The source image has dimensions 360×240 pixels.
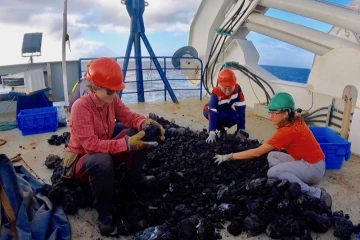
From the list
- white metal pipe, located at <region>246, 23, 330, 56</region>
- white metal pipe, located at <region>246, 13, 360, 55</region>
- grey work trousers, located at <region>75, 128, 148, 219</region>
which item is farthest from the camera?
white metal pipe, located at <region>246, 23, 330, 56</region>

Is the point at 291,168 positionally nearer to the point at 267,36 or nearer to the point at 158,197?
the point at 158,197

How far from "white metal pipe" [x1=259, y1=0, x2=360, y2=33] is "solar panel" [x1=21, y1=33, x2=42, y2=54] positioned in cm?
434

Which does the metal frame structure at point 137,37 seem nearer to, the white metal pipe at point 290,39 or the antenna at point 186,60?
the antenna at point 186,60

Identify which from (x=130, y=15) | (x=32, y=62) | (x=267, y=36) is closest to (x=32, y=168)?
(x=32, y=62)

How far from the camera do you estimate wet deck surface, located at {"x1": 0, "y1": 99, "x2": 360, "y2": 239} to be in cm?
235

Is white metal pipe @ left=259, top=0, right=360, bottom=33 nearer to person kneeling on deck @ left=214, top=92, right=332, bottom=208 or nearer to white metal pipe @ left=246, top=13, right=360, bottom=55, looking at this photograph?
white metal pipe @ left=246, top=13, right=360, bottom=55

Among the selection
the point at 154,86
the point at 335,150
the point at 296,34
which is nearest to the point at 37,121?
the point at 335,150

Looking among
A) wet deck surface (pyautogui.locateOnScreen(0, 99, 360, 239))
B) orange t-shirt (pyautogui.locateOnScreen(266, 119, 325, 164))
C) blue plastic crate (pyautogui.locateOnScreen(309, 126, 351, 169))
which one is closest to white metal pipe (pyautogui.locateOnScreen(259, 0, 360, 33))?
blue plastic crate (pyautogui.locateOnScreen(309, 126, 351, 169))

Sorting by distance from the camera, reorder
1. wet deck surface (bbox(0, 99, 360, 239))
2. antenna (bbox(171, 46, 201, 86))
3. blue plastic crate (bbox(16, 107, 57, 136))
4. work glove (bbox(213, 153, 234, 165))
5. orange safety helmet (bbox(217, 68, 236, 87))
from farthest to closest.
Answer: antenna (bbox(171, 46, 201, 86)) < blue plastic crate (bbox(16, 107, 57, 136)) < orange safety helmet (bbox(217, 68, 236, 87)) < work glove (bbox(213, 153, 234, 165)) < wet deck surface (bbox(0, 99, 360, 239))

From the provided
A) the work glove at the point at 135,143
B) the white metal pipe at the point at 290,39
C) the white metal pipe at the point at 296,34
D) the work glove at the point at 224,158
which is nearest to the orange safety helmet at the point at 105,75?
the work glove at the point at 135,143

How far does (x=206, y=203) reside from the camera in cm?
254

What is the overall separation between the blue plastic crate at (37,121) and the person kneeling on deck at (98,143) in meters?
2.42

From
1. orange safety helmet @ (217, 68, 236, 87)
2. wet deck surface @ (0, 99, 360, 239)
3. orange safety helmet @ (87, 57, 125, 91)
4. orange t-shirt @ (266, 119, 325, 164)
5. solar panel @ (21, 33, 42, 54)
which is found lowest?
wet deck surface @ (0, 99, 360, 239)

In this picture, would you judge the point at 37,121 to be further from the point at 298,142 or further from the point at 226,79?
the point at 298,142
